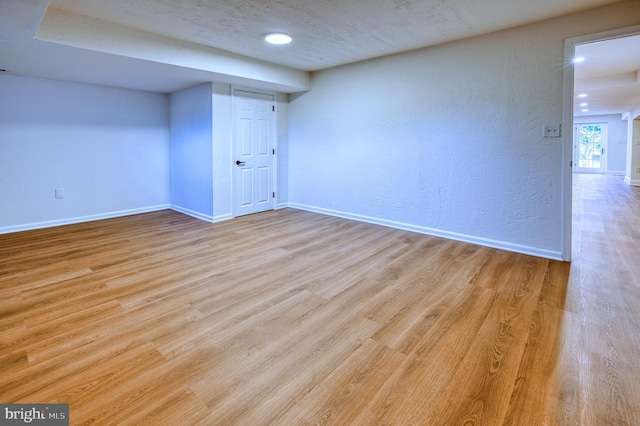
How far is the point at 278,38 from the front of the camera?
374cm

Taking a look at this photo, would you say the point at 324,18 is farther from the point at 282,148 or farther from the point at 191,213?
the point at 191,213

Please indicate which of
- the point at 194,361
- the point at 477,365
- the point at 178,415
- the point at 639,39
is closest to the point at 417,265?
the point at 477,365

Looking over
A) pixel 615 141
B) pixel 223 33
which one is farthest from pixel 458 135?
pixel 615 141

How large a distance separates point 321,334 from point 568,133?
316 centimetres

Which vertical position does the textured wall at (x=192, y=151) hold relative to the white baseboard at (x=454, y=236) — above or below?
above

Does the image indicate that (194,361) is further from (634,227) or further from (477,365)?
(634,227)

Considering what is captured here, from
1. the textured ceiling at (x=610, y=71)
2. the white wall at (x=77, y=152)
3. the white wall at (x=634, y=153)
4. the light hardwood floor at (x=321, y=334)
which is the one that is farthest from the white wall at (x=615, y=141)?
the white wall at (x=77, y=152)

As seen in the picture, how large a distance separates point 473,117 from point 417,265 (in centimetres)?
196

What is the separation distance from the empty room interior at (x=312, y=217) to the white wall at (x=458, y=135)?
0.08 feet

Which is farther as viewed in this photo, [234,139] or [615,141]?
[615,141]

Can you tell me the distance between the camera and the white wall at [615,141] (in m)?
12.4

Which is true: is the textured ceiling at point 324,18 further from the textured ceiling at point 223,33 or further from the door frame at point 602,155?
the door frame at point 602,155

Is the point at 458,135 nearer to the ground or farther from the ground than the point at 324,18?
nearer to the ground

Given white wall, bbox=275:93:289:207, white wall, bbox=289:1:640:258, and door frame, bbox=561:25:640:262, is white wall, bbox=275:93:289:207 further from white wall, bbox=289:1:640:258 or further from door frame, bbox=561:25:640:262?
door frame, bbox=561:25:640:262
